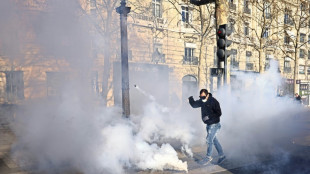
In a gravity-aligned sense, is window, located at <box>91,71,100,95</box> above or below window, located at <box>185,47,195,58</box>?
below

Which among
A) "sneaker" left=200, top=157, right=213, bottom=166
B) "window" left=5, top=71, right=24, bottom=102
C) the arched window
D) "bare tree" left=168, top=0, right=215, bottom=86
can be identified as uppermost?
"bare tree" left=168, top=0, right=215, bottom=86

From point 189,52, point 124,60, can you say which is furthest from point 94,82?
point 189,52

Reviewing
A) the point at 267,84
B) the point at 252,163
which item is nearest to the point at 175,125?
the point at 252,163

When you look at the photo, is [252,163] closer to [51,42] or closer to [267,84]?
[51,42]

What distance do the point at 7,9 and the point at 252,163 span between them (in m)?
5.35

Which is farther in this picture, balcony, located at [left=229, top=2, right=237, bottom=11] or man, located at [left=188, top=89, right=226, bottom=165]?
balcony, located at [left=229, top=2, right=237, bottom=11]

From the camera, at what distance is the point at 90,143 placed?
183 inches

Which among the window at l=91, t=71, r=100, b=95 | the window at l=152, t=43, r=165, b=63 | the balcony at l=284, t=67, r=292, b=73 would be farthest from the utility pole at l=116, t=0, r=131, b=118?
the balcony at l=284, t=67, r=292, b=73

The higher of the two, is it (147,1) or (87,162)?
(147,1)

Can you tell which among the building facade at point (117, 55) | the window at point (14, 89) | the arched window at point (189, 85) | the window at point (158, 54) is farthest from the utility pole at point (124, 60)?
the arched window at point (189, 85)

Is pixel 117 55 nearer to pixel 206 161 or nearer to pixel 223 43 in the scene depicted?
pixel 223 43

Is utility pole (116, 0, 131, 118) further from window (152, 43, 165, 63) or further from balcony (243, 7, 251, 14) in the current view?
balcony (243, 7, 251, 14)

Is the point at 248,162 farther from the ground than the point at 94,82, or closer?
closer

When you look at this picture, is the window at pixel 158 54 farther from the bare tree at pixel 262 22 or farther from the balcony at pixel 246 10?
the balcony at pixel 246 10
